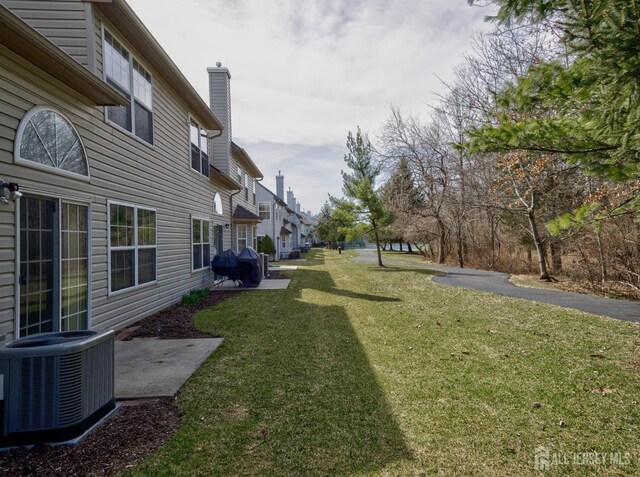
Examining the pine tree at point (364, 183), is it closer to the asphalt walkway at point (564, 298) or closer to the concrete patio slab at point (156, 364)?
the asphalt walkway at point (564, 298)

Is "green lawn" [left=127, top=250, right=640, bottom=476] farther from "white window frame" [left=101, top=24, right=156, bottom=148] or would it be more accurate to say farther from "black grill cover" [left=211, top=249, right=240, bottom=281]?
"black grill cover" [left=211, top=249, right=240, bottom=281]

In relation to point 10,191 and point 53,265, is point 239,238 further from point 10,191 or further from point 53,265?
point 10,191

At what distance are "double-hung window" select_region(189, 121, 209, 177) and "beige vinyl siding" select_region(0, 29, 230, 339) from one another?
404mm

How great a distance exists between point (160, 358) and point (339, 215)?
15.7 metres

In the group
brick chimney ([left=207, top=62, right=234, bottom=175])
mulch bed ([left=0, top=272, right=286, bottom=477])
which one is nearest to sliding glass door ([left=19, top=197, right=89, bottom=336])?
mulch bed ([left=0, top=272, right=286, bottom=477])

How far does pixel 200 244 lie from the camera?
11.3 meters

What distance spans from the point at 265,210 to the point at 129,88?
74.1 feet

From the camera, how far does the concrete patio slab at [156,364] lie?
12.9ft

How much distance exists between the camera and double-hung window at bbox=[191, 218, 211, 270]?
35.0 ft

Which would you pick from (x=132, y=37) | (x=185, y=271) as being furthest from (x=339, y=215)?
A: (x=132, y=37)

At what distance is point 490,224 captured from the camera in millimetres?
20141

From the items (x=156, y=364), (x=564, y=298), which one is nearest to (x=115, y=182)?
(x=156, y=364)

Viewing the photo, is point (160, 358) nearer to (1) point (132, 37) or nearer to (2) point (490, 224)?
(1) point (132, 37)

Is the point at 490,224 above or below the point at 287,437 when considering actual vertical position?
above
